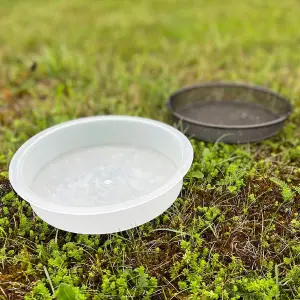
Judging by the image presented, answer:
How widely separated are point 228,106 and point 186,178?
36.5 inches

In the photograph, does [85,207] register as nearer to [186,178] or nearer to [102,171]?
[102,171]

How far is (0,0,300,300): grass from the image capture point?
1.55 metres

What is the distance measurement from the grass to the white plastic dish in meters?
0.13

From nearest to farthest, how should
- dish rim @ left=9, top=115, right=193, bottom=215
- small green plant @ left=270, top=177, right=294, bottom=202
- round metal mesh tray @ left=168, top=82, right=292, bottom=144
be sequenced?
dish rim @ left=9, top=115, right=193, bottom=215, small green plant @ left=270, top=177, right=294, bottom=202, round metal mesh tray @ left=168, top=82, right=292, bottom=144

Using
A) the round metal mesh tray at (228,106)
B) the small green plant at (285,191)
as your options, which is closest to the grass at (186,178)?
the small green plant at (285,191)

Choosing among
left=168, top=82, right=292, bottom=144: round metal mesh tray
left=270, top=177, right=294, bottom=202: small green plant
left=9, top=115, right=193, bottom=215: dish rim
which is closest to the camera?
left=9, top=115, right=193, bottom=215: dish rim

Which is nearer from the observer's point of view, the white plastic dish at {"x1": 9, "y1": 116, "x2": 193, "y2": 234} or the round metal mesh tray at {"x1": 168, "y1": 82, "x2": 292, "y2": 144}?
the white plastic dish at {"x1": 9, "y1": 116, "x2": 193, "y2": 234}

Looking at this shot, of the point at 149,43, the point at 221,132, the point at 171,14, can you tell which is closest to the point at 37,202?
the point at 221,132

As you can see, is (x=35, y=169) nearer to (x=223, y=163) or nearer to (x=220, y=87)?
(x=223, y=163)

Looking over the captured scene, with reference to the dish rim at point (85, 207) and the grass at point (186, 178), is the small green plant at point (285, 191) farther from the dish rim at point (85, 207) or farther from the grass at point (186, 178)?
the dish rim at point (85, 207)

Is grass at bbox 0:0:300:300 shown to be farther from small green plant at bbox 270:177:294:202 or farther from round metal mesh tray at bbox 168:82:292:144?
round metal mesh tray at bbox 168:82:292:144

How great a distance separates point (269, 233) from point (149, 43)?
2630mm

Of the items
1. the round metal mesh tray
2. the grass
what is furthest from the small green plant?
the round metal mesh tray

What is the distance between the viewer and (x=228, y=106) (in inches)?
107
